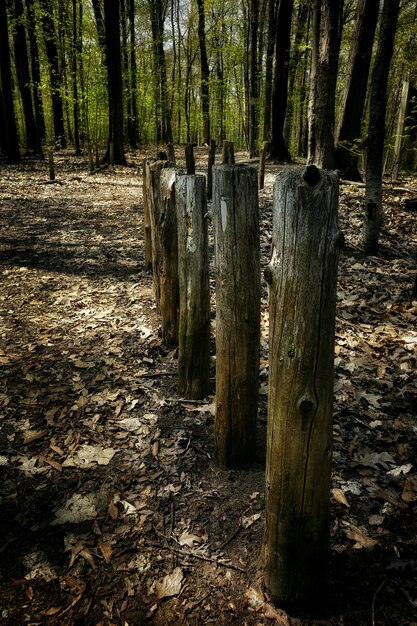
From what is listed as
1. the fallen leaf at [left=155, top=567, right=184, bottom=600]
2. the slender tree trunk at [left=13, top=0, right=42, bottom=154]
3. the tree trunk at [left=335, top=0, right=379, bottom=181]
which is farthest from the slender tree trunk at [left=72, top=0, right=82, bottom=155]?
the fallen leaf at [left=155, top=567, right=184, bottom=600]

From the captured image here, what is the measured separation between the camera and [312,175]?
1354 millimetres

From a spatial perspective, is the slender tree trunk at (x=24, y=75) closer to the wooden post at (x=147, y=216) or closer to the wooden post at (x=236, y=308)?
the wooden post at (x=147, y=216)

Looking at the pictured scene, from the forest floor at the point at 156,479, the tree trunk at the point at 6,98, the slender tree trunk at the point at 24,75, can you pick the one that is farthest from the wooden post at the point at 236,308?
the slender tree trunk at the point at 24,75

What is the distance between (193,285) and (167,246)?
86 centimetres

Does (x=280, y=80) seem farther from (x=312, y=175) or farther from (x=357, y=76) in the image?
(x=312, y=175)

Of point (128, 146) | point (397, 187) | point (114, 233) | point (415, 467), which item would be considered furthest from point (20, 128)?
point (415, 467)

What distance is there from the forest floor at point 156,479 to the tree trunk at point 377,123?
1.17 meters

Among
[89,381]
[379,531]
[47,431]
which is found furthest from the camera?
[89,381]

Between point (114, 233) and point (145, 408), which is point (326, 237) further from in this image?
point (114, 233)

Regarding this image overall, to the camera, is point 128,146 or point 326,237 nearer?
point 326,237

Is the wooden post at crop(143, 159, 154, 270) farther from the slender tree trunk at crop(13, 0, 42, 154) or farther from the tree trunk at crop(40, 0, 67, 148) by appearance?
the tree trunk at crop(40, 0, 67, 148)

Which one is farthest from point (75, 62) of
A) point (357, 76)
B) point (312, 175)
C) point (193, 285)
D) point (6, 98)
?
point (312, 175)

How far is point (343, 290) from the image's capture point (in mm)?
5332

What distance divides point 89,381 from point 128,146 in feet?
87.8
